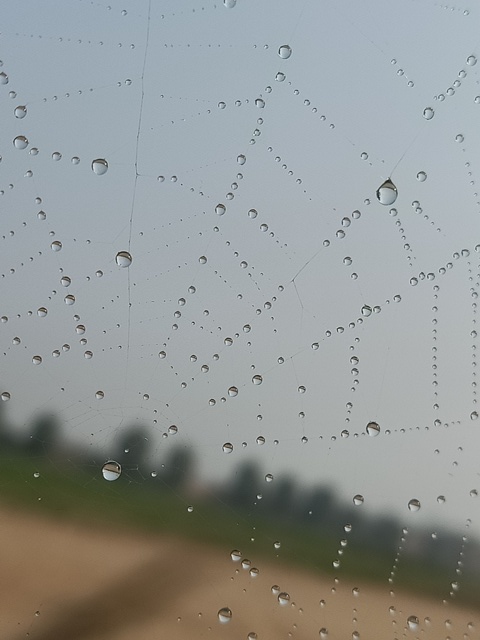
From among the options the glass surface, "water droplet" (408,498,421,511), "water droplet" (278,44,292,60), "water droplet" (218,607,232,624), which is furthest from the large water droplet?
"water droplet" (278,44,292,60)

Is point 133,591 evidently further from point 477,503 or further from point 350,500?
point 477,503

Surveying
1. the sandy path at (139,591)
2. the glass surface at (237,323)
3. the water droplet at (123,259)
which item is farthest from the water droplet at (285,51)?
the sandy path at (139,591)

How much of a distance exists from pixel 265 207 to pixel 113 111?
20 centimetres

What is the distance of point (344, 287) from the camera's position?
0.71m

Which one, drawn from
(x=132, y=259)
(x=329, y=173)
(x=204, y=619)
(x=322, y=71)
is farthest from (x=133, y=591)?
(x=322, y=71)

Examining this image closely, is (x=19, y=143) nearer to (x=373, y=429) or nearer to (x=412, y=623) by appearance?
(x=373, y=429)

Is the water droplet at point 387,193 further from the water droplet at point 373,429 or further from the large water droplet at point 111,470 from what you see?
the large water droplet at point 111,470

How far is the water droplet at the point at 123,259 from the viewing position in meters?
0.69

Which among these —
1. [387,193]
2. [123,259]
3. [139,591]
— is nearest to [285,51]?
[387,193]

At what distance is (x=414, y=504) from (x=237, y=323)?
0.91 feet

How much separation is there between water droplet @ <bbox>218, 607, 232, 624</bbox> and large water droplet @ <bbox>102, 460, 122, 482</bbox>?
0.18 metres

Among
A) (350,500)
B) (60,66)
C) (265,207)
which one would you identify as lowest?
(350,500)

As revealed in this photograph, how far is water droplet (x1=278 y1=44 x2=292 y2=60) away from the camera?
2.35ft

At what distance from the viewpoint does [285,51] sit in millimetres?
716
